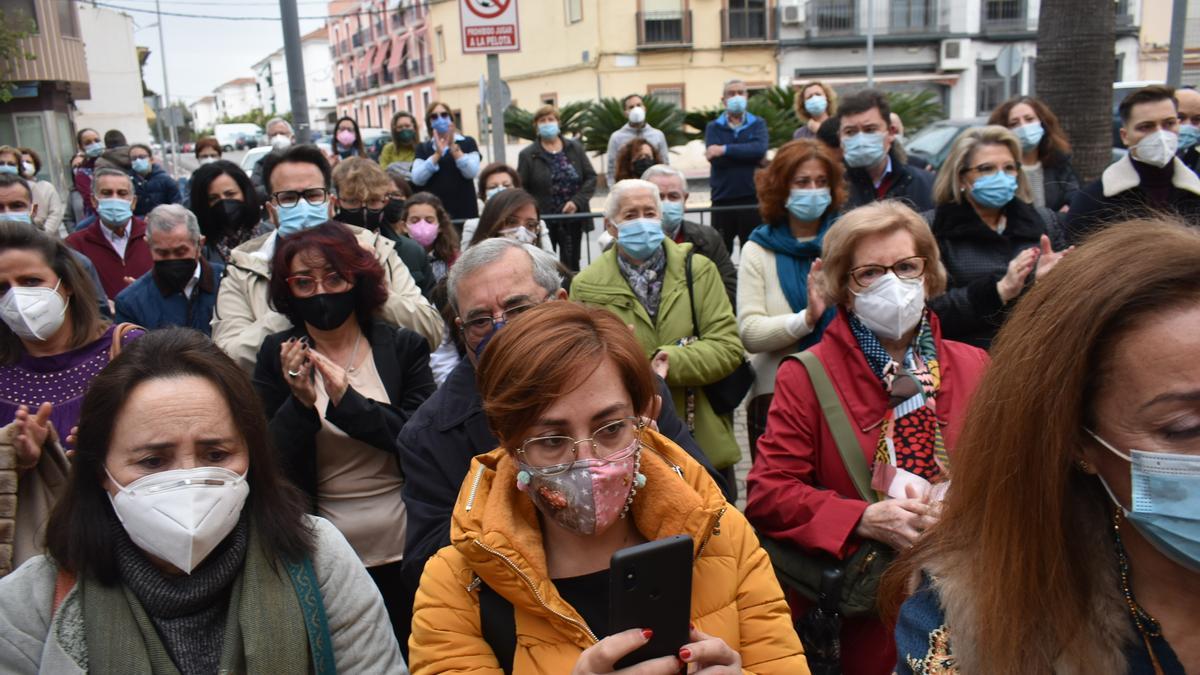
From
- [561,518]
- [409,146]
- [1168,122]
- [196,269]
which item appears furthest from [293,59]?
[561,518]

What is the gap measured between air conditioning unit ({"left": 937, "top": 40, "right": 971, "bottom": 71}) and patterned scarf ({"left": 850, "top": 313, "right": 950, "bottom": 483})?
38.6 m

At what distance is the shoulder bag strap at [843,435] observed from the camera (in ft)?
9.95

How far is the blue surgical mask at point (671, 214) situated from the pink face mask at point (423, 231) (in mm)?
1764

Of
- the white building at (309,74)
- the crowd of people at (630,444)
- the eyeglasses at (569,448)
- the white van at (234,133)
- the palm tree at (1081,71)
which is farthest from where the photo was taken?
the white building at (309,74)

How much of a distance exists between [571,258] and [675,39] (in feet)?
101

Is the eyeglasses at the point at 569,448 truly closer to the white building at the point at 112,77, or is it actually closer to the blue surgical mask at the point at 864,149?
the blue surgical mask at the point at 864,149

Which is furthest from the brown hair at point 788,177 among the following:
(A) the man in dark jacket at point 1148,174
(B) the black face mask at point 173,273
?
(B) the black face mask at point 173,273

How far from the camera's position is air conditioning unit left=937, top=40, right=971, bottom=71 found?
124 feet

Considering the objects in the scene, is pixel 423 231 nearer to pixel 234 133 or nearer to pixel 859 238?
pixel 859 238

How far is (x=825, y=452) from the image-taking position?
3.11 metres

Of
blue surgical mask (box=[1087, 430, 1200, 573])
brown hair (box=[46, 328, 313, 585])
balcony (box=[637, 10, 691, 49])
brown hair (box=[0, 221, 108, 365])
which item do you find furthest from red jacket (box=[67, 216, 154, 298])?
balcony (box=[637, 10, 691, 49])

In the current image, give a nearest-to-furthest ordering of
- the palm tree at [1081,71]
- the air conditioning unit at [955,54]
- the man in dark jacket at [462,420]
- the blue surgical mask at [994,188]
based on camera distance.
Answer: the man in dark jacket at [462,420] < the blue surgical mask at [994,188] < the palm tree at [1081,71] < the air conditioning unit at [955,54]

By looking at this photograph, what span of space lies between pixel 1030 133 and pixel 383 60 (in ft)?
210

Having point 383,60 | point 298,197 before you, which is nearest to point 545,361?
point 298,197
